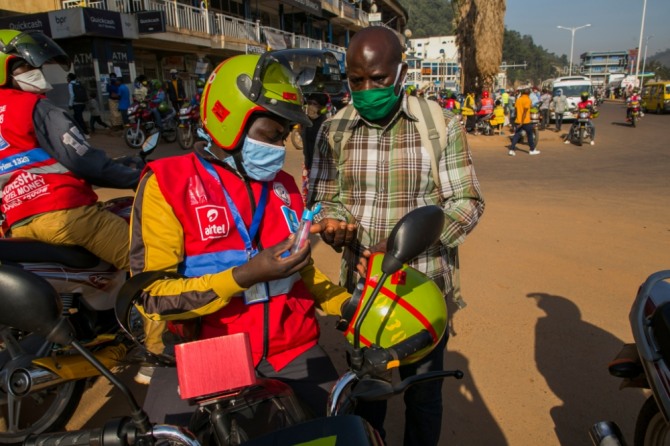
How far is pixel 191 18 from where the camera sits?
19297 mm

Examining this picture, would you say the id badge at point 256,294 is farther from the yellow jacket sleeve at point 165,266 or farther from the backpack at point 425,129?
the backpack at point 425,129

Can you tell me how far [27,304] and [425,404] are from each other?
1.67 m

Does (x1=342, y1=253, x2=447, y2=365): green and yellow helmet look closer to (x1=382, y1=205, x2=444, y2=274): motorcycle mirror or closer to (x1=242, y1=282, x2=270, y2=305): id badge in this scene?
(x1=382, y1=205, x2=444, y2=274): motorcycle mirror

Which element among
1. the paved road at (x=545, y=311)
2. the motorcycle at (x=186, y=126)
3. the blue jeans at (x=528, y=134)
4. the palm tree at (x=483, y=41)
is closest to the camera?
the paved road at (x=545, y=311)

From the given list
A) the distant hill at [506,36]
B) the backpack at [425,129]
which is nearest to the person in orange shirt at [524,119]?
the backpack at [425,129]

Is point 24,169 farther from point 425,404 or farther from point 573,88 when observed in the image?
point 573,88

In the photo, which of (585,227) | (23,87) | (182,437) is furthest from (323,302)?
(585,227)

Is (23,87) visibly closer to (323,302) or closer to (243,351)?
(323,302)

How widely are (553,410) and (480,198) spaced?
1.68 meters

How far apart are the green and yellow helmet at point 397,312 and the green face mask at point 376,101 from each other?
0.85 metres

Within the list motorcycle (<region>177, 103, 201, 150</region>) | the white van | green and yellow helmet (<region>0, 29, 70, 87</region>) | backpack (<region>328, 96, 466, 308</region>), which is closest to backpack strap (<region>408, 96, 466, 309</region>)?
backpack (<region>328, 96, 466, 308</region>)

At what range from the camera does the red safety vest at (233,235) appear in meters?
1.53

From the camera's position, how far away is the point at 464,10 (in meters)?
22.3

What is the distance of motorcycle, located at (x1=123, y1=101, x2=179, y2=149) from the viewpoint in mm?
12195
